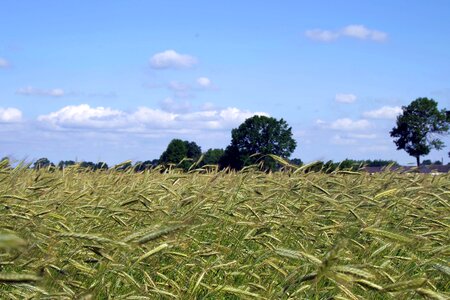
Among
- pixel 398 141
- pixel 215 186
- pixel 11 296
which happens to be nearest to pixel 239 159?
pixel 398 141

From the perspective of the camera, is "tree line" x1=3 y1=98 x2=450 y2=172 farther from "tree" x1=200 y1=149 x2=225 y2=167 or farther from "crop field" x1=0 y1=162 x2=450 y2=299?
"crop field" x1=0 y1=162 x2=450 y2=299

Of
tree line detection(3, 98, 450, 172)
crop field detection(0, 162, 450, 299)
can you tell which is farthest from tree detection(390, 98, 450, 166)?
crop field detection(0, 162, 450, 299)

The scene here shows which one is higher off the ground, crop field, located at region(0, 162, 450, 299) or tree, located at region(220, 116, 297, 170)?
tree, located at region(220, 116, 297, 170)

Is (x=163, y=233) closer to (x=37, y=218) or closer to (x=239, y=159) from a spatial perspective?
(x=37, y=218)

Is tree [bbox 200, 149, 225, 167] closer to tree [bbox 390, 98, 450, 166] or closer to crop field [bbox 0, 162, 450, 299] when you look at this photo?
tree [bbox 390, 98, 450, 166]

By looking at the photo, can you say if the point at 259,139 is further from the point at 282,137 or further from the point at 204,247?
the point at 204,247

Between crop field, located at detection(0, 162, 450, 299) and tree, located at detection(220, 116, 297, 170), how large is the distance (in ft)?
169

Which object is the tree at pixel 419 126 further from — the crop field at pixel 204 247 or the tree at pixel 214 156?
the crop field at pixel 204 247

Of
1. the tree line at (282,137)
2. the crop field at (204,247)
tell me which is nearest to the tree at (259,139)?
the tree line at (282,137)

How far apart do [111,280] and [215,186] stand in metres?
3.00

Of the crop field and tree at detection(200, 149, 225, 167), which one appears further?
tree at detection(200, 149, 225, 167)

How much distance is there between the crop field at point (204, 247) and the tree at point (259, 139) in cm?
5158

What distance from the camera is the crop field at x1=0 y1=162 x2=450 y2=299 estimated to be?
3355 mm

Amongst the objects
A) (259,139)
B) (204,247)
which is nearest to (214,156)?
(259,139)
